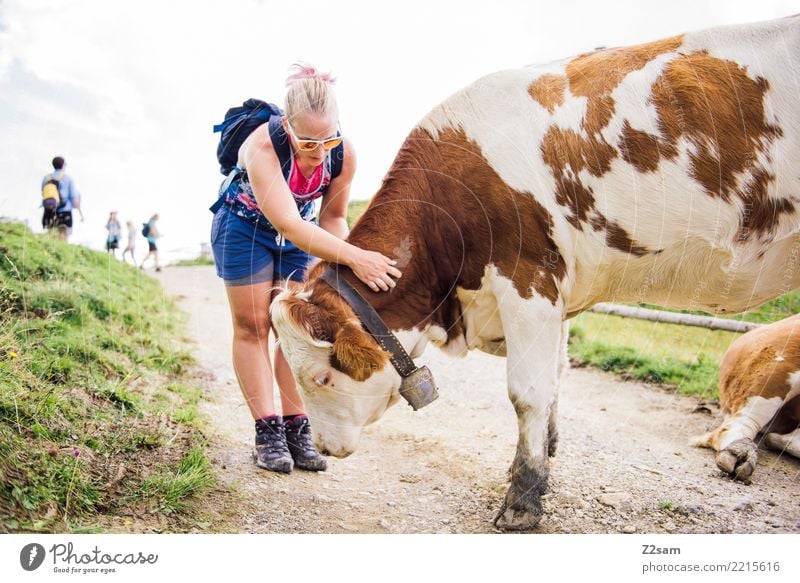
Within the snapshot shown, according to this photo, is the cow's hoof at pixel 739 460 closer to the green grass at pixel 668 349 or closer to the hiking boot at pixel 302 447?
the green grass at pixel 668 349

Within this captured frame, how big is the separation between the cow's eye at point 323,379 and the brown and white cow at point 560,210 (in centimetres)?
1

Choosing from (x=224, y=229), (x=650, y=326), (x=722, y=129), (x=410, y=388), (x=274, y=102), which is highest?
(x=274, y=102)

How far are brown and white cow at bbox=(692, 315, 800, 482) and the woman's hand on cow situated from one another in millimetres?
1848

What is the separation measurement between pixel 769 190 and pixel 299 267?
1901 mm

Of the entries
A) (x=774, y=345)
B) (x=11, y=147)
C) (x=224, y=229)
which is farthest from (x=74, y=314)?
(x=774, y=345)

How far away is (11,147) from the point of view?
2.86 metres

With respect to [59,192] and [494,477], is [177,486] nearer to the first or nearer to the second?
[494,477]

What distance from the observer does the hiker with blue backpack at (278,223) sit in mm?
2406

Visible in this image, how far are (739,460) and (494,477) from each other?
1.09 meters

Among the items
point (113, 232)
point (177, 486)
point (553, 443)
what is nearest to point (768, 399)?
point (553, 443)

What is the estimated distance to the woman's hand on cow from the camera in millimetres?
2367

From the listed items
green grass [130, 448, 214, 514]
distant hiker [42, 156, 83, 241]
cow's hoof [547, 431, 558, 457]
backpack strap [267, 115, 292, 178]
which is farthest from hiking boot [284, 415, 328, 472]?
distant hiker [42, 156, 83, 241]
